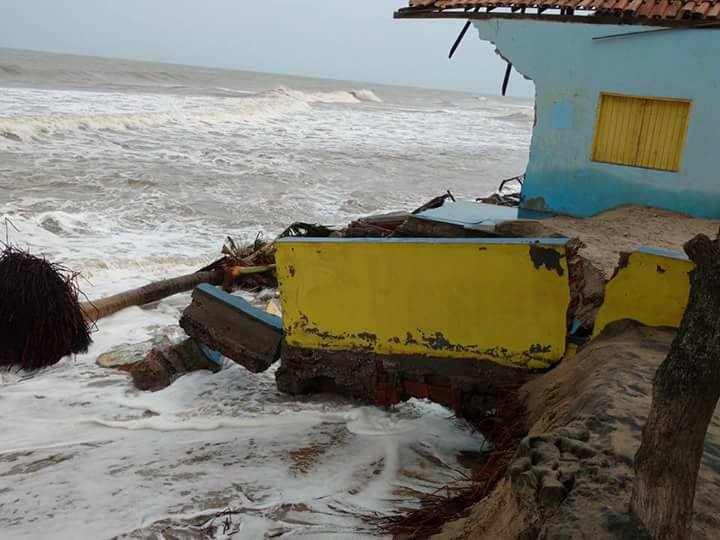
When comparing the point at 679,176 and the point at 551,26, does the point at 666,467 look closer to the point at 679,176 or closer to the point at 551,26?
the point at 679,176

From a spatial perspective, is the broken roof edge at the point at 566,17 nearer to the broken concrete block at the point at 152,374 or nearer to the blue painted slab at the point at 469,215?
the blue painted slab at the point at 469,215

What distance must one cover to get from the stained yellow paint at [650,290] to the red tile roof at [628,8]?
4.17m

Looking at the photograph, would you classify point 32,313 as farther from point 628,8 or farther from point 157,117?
point 157,117

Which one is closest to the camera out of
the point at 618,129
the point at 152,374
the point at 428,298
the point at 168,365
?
the point at 428,298

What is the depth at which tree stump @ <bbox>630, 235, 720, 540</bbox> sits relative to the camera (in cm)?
188

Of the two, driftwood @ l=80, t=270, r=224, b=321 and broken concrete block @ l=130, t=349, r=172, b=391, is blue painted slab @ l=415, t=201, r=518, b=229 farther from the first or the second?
driftwood @ l=80, t=270, r=224, b=321

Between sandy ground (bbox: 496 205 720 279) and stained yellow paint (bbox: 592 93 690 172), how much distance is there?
590 millimetres

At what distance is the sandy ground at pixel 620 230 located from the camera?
541 cm

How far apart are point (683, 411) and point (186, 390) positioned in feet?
14.5

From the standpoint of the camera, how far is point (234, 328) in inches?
219

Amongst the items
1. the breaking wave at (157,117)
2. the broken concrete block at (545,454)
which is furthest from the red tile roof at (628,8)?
the breaking wave at (157,117)

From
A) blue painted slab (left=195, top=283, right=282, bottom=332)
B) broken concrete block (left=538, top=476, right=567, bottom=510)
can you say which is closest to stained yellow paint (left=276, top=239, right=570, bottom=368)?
blue painted slab (left=195, top=283, right=282, bottom=332)

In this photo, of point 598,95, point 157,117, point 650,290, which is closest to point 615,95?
point 598,95

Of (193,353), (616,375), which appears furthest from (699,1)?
(193,353)
